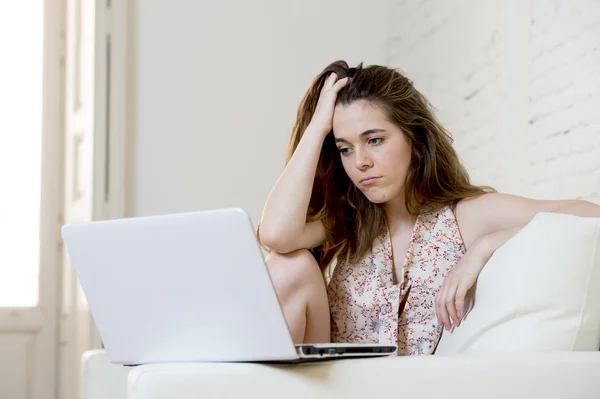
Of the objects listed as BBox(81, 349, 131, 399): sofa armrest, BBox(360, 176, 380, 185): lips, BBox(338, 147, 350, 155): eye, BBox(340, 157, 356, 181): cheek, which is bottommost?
BBox(81, 349, 131, 399): sofa armrest

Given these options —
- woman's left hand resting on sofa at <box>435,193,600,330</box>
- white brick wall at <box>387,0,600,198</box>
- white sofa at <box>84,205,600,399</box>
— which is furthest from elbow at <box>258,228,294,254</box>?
white brick wall at <box>387,0,600,198</box>

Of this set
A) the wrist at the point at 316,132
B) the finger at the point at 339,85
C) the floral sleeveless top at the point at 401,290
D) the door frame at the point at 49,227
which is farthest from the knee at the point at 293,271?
the door frame at the point at 49,227

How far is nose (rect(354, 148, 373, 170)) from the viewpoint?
6.53ft

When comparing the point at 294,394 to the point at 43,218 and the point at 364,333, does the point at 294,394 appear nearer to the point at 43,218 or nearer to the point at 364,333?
the point at 364,333

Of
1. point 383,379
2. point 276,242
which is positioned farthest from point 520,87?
point 383,379

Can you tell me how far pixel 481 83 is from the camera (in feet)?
11.6

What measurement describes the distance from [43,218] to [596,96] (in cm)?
295

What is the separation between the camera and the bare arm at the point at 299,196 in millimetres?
1950

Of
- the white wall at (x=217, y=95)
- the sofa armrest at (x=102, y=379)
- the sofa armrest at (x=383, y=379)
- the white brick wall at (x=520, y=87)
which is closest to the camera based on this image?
the sofa armrest at (x=383, y=379)

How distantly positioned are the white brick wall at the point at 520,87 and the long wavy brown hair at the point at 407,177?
84cm

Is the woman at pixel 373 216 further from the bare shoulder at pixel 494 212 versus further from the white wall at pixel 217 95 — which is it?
the white wall at pixel 217 95

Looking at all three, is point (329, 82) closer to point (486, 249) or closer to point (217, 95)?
point (486, 249)

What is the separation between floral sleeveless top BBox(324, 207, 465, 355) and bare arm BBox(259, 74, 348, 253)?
0.47 ft

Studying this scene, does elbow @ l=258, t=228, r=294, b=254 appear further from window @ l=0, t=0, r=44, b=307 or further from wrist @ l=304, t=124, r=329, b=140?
window @ l=0, t=0, r=44, b=307
